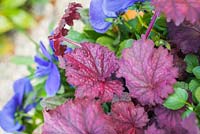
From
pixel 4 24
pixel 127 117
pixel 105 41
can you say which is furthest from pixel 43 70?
pixel 4 24

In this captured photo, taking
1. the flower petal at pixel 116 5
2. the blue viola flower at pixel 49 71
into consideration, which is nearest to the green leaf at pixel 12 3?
the blue viola flower at pixel 49 71

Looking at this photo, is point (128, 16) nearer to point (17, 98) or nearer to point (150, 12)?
point (150, 12)

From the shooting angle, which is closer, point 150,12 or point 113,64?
point 113,64

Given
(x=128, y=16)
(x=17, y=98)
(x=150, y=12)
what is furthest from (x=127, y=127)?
(x=17, y=98)

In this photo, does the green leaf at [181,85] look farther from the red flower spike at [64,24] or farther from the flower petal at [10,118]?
the flower petal at [10,118]

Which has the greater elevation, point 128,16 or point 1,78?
point 128,16

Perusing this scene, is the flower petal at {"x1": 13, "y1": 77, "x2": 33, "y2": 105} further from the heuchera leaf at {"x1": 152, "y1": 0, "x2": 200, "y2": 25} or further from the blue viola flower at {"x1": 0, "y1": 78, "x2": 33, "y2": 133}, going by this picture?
the heuchera leaf at {"x1": 152, "y1": 0, "x2": 200, "y2": 25}
